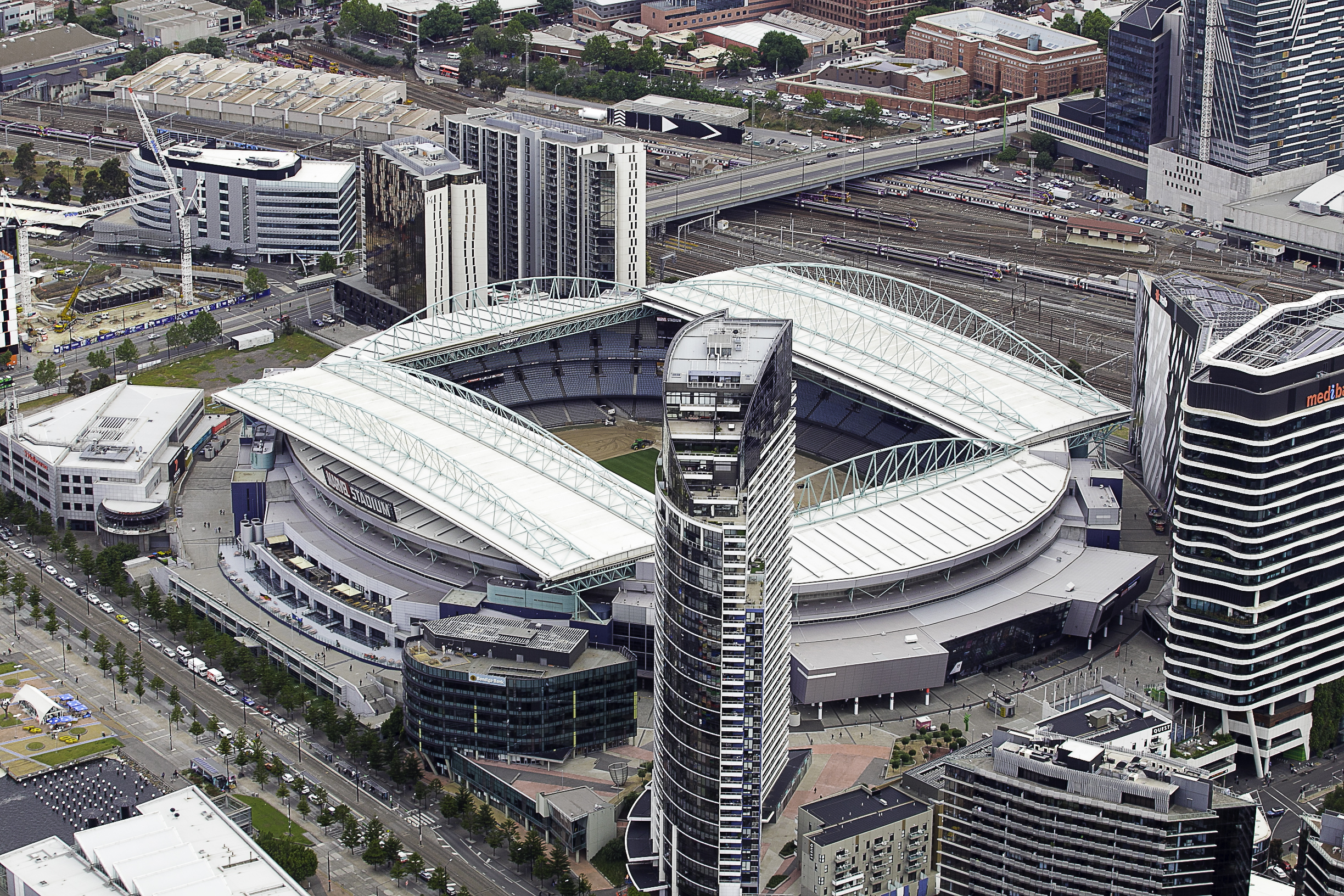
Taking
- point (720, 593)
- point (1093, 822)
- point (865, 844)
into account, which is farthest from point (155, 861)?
point (1093, 822)

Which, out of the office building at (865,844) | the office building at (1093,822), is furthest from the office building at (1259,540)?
the office building at (1093,822)

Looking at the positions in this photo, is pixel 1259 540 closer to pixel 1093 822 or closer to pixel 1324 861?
pixel 1324 861

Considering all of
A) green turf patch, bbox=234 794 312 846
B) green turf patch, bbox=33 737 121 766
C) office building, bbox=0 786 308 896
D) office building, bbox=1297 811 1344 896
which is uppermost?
office building, bbox=1297 811 1344 896

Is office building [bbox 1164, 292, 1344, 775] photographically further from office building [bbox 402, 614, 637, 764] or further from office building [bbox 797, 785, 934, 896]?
office building [bbox 402, 614, 637, 764]

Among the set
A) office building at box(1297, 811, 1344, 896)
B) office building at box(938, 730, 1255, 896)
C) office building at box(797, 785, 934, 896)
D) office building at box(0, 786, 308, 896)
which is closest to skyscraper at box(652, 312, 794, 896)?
office building at box(797, 785, 934, 896)

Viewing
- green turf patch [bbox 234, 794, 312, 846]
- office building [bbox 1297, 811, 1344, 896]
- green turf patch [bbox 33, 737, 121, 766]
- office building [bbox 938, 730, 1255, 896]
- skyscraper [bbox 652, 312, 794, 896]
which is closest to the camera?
office building [bbox 1297, 811, 1344, 896]
